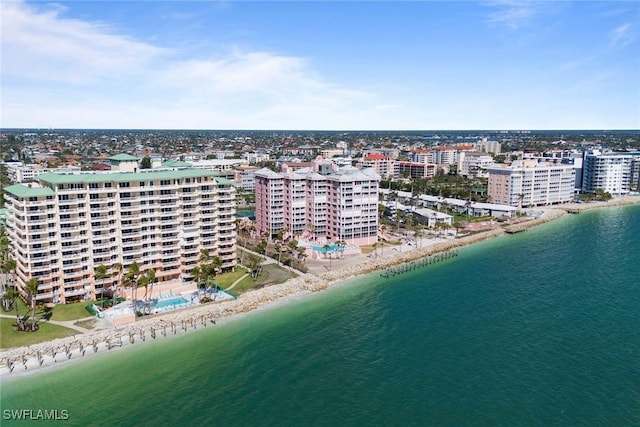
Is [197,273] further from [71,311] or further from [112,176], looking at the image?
[112,176]

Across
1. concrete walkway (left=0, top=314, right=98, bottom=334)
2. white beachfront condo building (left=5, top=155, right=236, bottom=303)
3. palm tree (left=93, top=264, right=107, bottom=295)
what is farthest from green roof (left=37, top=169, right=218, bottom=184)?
concrete walkway (left=0, top=314, right=98, bottom=334)

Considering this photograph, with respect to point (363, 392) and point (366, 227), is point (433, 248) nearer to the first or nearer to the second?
point (366, 227)

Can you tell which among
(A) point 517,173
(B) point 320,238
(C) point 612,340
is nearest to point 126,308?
(B) point 320,238

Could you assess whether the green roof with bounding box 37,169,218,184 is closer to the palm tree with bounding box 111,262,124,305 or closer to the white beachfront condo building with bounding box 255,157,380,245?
the palm tree with bounding box 111,262,124,305

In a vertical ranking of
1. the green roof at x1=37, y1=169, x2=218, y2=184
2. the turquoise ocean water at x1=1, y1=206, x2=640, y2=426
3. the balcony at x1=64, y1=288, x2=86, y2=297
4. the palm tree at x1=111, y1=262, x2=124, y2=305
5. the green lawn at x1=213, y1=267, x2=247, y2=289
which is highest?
the green roof at x1=37, y1=169, x2=218, y2=184

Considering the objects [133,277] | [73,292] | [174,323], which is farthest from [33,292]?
[174,323]

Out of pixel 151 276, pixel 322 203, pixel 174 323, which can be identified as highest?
pixel 322 203

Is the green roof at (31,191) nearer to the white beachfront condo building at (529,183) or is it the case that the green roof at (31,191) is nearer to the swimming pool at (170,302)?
the swimming pool at (170,302)
